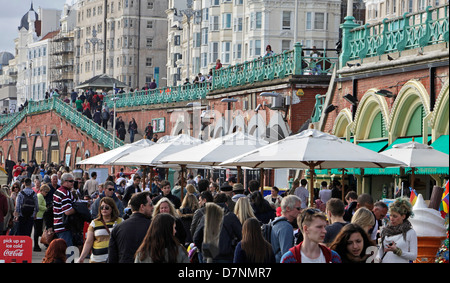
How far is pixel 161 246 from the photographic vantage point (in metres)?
9.11

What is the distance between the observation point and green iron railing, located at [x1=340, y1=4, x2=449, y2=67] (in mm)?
24353

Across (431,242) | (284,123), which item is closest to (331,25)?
(284,123)

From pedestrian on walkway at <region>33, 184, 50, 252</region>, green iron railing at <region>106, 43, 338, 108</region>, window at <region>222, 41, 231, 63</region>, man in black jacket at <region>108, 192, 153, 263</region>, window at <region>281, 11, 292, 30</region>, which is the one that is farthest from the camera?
window at <region>222, 41, 231, 63</region>

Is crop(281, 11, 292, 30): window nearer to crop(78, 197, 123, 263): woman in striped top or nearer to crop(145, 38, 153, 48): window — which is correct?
crop(145, 38, 153, 48): window

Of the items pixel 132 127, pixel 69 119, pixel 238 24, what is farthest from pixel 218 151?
pixel 238 24

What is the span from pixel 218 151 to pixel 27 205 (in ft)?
14.0

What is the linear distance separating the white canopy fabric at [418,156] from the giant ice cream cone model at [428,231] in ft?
11.7

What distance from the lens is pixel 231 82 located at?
148 feet

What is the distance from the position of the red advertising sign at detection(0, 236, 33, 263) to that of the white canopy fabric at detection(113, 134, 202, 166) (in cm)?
1198

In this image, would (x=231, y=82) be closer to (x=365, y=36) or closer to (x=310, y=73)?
(x=310, y=73)

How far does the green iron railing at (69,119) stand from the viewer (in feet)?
213

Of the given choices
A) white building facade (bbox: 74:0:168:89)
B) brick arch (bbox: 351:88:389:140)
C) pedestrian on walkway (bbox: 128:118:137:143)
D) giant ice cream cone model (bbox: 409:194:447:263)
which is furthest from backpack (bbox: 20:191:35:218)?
white building facade (bbox: 74:0:168:89)

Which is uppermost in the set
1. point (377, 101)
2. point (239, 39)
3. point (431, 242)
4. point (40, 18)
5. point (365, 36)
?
point (40, 18)
